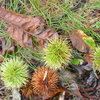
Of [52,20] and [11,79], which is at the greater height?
[52,20]

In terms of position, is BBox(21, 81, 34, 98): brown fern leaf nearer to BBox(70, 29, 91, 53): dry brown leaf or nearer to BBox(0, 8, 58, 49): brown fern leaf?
BBox(0, 8, 58, 49): brown fern leaf

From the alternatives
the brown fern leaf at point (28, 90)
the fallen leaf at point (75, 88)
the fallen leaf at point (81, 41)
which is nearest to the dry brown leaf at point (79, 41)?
the fallen leaf at point (81, 41)

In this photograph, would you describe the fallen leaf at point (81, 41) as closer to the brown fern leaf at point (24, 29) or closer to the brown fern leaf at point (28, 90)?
the brown fern leaf at point (24, 29)

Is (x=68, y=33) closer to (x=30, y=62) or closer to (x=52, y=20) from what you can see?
(x=52, y=20)

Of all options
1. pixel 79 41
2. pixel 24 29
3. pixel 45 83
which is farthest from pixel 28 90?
pixel 79 41

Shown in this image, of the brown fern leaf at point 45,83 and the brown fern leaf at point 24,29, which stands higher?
the brown fern leaf at point 24,29

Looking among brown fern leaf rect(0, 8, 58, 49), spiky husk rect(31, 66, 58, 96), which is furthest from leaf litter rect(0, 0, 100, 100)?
spiky husk rect(31, 66, 58, 96)

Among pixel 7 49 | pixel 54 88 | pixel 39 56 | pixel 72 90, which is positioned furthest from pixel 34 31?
pixel 72 90
